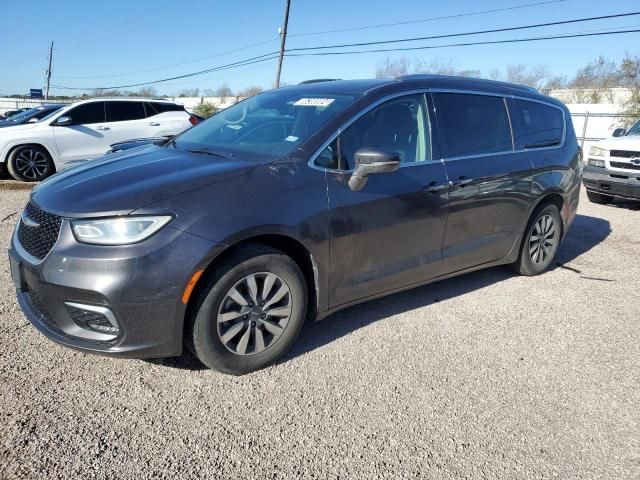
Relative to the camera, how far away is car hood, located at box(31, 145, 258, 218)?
8.20 feet

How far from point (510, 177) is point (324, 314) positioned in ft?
7.03

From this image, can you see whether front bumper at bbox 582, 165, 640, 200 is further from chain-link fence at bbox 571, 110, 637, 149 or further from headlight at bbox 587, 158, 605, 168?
chain-link fence at bbox 571, 110, 637, 149

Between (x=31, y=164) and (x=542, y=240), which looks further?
(x=31, y=164)

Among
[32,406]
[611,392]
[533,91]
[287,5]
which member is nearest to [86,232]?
[32,406]

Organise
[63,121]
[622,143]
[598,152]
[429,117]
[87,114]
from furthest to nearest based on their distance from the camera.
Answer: [87,114]
[63,121]
[598,152]
[622,143]
[429,117]

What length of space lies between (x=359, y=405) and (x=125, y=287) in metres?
1.38

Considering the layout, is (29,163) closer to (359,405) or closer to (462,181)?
(462,181)

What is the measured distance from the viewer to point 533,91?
4.75 m

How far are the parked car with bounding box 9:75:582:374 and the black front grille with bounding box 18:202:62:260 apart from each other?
1 centimetres

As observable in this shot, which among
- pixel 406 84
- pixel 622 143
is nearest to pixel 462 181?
pixel 406 84

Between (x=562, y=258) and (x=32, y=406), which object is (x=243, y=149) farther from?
(x=562, y=258)

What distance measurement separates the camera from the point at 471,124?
394 centimetres

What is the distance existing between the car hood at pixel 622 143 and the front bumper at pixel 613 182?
1.25 ft

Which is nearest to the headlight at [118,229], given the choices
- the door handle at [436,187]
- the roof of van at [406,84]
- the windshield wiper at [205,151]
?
the windshield wiper at [205,151]
